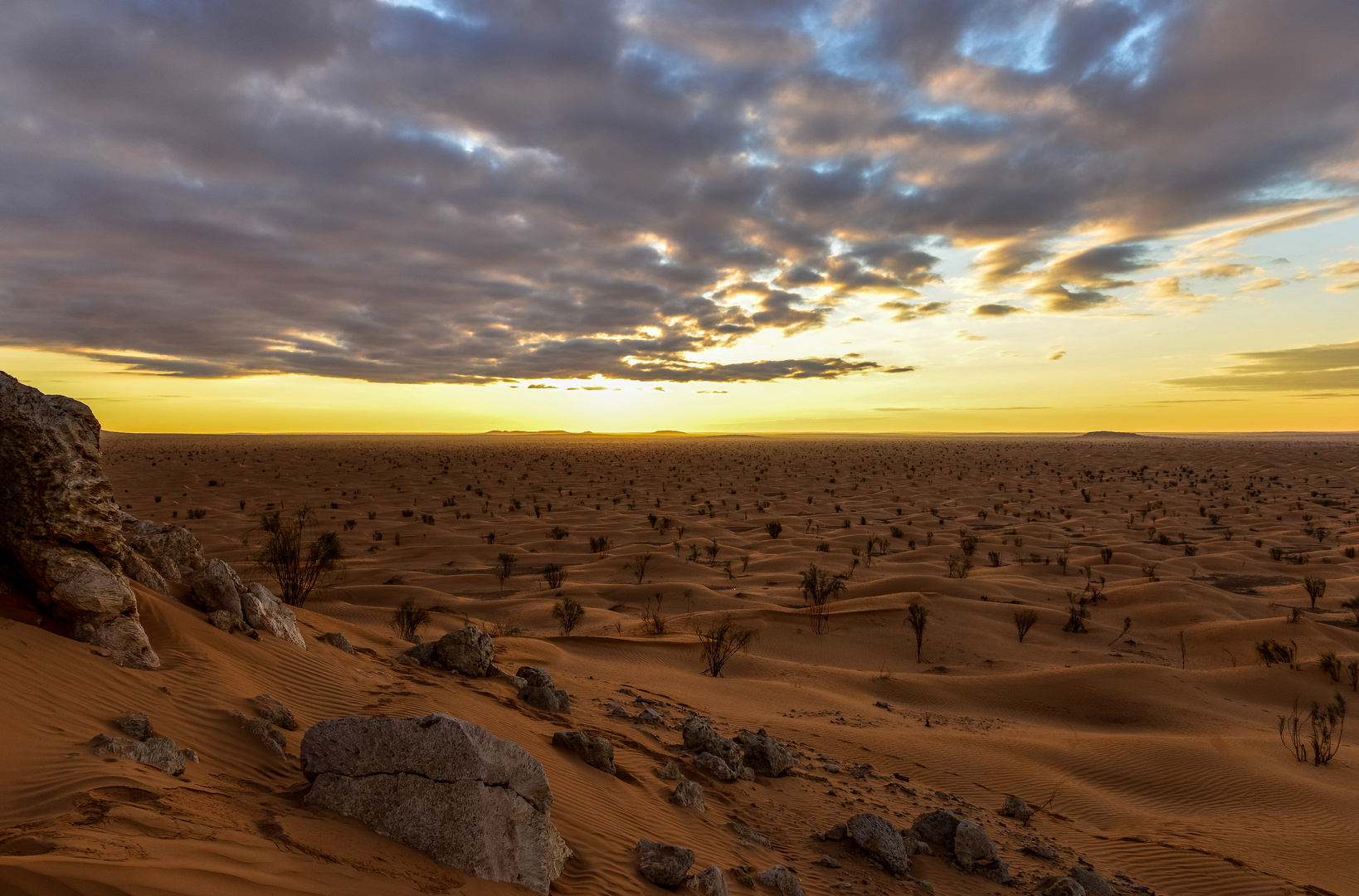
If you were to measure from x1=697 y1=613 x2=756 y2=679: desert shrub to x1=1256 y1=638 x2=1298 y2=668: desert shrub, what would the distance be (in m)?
8.17

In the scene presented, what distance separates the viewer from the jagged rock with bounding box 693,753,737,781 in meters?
6.06

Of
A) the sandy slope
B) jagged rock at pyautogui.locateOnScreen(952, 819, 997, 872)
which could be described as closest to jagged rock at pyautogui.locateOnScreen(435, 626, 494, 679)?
the sandy slope

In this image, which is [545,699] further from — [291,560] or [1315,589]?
[1315,589]

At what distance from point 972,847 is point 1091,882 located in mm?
836

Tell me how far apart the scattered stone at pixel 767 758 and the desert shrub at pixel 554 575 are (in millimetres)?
10123

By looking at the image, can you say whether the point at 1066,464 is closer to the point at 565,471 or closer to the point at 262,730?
the point at 565,471

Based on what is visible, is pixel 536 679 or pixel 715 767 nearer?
pixel 715 767

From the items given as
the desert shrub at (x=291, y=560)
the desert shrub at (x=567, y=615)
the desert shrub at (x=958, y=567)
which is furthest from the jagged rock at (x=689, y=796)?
the desert shrub at (x=958, y=567)

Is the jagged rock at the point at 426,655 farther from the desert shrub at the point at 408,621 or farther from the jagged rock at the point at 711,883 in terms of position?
the jagged rock at the point at 711,883

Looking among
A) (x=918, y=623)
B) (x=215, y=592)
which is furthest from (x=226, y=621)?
(x=918, y=623)

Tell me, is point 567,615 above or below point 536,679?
below

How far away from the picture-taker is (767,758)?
6312mm

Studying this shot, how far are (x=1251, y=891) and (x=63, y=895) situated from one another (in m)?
7.40

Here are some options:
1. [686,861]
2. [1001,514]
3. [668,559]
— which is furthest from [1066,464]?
[686,861]
